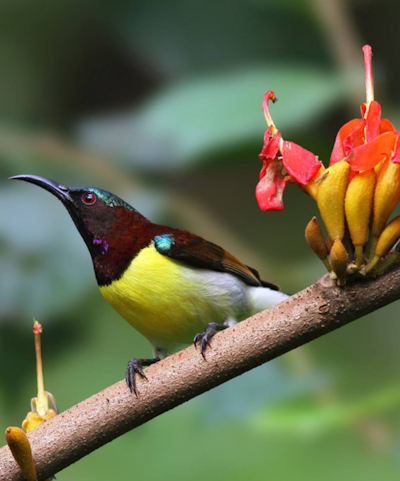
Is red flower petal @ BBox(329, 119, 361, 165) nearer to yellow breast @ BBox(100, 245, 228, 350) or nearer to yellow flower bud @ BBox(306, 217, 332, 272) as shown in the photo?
yellow flower bud @ BBox(306, 217, 332, 272)

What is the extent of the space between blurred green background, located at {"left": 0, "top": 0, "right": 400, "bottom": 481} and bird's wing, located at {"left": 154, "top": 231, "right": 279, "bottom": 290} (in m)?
0.43

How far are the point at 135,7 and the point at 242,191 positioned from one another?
60 cm

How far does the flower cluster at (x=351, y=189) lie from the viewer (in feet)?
1.57

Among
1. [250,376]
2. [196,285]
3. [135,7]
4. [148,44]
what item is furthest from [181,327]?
[135,7]

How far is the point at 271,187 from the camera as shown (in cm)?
51

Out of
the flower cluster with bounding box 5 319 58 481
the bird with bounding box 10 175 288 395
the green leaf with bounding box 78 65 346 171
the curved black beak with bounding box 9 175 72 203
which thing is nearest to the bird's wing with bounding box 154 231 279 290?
the bird with bounding box 10 175 288 395

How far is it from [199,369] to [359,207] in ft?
0.57

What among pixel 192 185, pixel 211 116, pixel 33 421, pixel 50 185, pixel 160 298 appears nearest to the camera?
pixel 33 421

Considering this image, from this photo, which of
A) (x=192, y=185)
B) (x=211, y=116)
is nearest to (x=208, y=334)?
(x=211, y=116)

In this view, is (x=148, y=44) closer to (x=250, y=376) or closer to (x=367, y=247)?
(x=250, y=376)

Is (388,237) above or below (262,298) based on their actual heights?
below

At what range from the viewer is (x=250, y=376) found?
5.13 feet

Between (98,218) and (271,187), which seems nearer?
(271,187)

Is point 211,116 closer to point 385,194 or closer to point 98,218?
point 98,218
